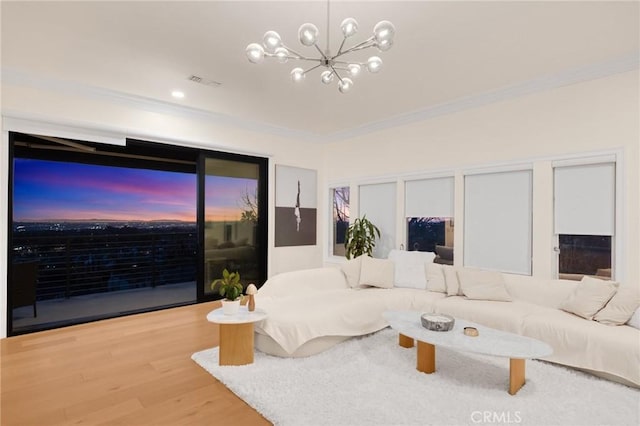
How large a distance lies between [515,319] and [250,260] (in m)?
3.95

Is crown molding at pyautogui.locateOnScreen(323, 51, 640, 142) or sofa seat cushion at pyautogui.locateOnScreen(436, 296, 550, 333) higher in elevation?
crown molding at pyautogui.locateOnScreen(323, 51, 640, 142)

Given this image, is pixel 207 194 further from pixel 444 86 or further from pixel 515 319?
pixel 515 319

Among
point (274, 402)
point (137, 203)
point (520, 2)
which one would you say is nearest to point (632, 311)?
point (520, 2)

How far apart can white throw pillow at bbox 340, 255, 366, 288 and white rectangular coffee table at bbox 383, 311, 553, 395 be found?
56.3 inches

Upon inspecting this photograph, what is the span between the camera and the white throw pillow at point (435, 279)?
13.4 ft

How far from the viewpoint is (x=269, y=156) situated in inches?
221

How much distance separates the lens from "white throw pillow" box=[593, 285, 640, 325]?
282 centimetres

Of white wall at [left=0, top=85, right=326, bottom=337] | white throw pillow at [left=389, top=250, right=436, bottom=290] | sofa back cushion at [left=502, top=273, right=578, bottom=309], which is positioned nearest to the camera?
sofa back cushion at [left=502, top=273, right=578, bottom=309]

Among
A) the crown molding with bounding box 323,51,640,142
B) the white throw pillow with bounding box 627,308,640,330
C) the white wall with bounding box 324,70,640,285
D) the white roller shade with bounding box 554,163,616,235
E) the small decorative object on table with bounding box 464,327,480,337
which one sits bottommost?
the small decorative object on table with bounding box 464,327,480,337

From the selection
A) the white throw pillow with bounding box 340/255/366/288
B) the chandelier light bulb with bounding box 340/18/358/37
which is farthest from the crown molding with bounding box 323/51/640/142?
the chandelier light bulb with bounding box 340/18/358/37

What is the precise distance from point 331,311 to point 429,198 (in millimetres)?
2466

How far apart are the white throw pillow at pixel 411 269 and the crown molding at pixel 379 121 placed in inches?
79.8

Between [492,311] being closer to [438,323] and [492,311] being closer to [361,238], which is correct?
[438,323]

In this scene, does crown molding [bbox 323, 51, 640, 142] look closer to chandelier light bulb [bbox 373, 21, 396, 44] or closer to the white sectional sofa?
the white sectional sofa
